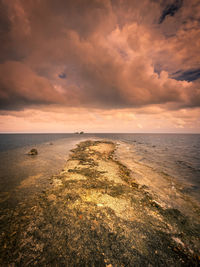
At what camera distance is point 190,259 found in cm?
508

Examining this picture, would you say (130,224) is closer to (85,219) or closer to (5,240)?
(85,219)

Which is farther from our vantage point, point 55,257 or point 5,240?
point 5,240

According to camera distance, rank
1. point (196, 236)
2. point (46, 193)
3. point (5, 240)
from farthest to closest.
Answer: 1. point (46, 193)
2. point (196, 236)
3. point (5, 240)

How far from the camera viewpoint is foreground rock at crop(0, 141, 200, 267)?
4.93 m

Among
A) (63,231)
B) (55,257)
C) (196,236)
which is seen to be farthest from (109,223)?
(196,236)

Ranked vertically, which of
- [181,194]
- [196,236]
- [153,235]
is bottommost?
[181,194]

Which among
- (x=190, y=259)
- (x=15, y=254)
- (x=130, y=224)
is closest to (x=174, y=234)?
(x=190, y=259)

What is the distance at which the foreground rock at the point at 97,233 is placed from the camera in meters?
4.93

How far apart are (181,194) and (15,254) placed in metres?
15.3

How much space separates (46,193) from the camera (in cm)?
1057

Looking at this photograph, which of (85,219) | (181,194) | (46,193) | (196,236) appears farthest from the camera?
(181,194)

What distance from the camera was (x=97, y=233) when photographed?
242 inches

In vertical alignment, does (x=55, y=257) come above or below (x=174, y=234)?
above

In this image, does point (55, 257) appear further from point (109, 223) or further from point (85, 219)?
point (109, 223)
